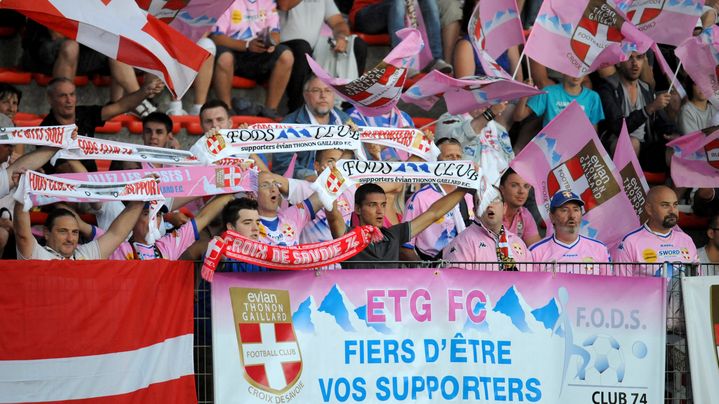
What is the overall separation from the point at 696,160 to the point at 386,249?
372 centimetres

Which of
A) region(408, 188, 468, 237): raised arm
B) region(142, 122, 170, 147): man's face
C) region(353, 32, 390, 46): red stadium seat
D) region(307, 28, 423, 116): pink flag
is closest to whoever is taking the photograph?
region(408, 188, 468, 237): raised arm

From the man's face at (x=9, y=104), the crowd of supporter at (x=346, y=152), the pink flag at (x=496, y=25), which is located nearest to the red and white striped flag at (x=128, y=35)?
the crowd of supporter at (x=346, y=152)

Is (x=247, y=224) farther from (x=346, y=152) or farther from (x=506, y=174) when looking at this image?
(x=506, y=174)

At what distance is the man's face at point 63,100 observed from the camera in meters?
10.7

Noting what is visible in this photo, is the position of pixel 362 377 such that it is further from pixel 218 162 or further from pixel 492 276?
pixel 218 162

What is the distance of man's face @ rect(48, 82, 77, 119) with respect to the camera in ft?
35.1

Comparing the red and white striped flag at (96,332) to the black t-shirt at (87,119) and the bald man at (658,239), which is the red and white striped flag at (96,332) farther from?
the bald man at (658,239)

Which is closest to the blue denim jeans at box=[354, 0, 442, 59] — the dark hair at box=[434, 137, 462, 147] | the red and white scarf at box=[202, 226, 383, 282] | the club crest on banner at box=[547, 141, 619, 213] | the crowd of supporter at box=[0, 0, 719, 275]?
the crowd of supporter at box=[0, 0, 719, 275]

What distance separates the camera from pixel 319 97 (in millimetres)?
11578

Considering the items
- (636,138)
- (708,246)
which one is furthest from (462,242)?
(636,138)

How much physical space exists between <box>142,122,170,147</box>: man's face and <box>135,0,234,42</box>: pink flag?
3.37 ft

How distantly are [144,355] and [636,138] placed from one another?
21.4ft

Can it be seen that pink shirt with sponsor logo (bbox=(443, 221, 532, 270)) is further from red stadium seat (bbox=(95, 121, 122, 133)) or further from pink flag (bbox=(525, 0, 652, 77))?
red stadium seat (bbox=(95, 121, 122, 133))

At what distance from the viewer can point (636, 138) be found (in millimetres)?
13156
